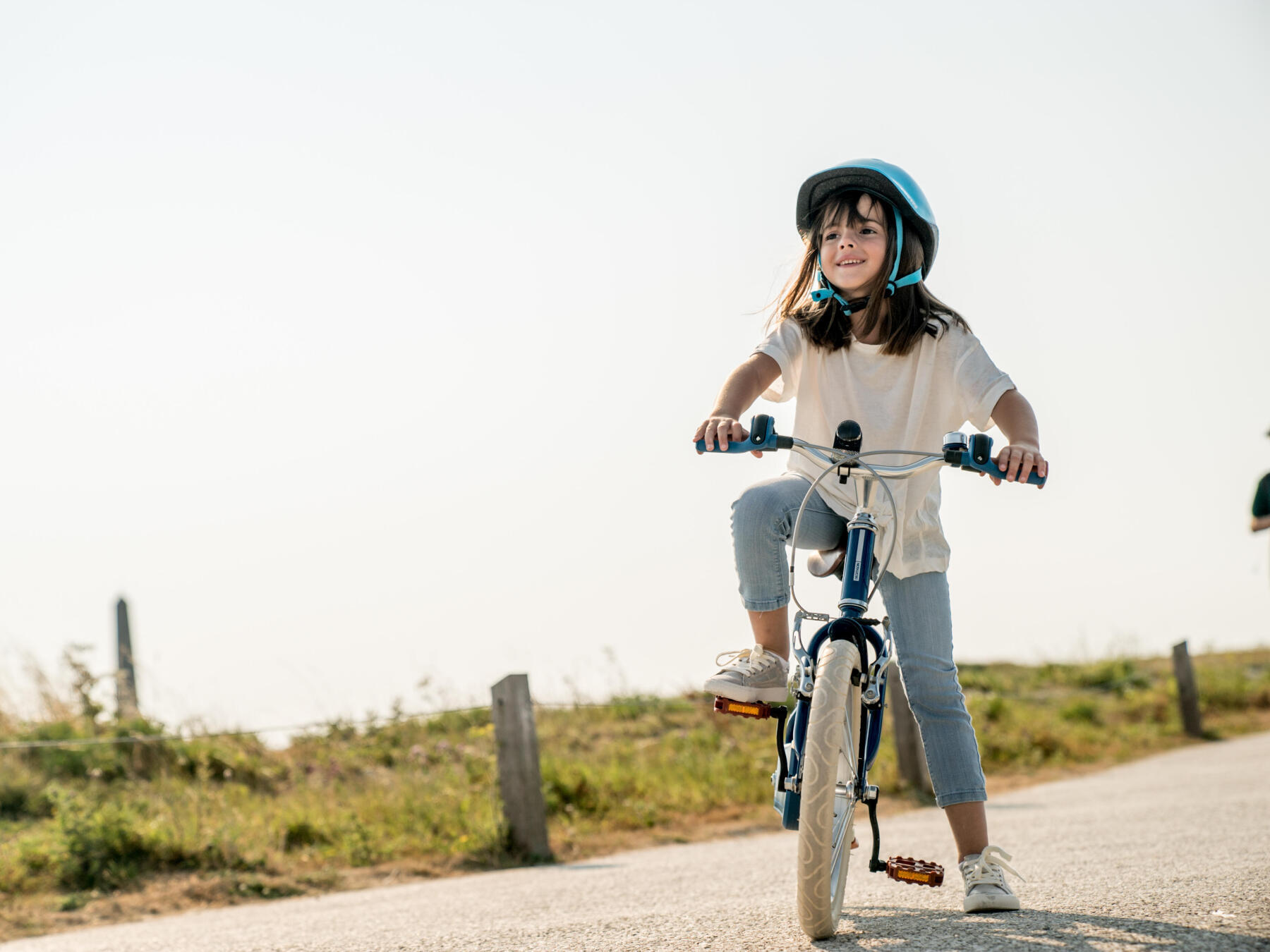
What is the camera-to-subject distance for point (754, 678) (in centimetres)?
338

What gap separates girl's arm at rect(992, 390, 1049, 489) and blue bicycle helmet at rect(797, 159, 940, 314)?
46 centimetres

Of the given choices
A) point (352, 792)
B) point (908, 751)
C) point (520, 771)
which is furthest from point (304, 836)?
point (908, 751)

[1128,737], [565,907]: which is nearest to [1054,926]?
[565,907]

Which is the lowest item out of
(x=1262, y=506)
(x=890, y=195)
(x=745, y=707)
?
(x=745, y=707)

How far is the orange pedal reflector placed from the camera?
335cm

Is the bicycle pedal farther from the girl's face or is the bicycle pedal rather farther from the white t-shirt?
the girl's face

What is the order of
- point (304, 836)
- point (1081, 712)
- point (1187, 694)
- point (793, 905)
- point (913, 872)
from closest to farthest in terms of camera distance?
point (913, 872), point (793, 905), point (304, 836), point (1187, 694), point (1081, 712)

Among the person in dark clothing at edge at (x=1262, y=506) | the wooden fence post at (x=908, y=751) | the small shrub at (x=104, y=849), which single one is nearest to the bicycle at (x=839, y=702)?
the person in dark clothing at edge at (x=1262, y=506)

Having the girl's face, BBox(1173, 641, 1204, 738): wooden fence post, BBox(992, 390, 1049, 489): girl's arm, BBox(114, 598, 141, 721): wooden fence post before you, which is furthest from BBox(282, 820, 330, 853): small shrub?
BBox(1173, 641, 1204, 738): wooden fence post

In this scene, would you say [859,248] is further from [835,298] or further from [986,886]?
[986,886]

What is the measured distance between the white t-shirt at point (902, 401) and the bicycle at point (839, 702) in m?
0.10

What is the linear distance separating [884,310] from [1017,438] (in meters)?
0.54

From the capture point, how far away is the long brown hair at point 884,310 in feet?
11.4

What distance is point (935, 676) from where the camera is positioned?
346 cm
